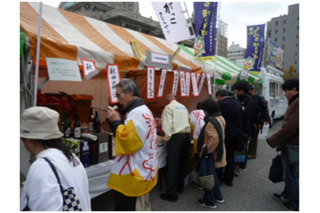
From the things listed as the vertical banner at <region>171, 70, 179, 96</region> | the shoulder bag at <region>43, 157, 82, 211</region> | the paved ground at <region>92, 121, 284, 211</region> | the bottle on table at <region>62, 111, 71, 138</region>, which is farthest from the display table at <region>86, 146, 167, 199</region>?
the vertical banner at <region>171, 70, 179, 96</region>

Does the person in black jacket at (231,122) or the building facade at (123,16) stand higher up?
the building facade at (123,16)

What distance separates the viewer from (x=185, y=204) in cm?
299

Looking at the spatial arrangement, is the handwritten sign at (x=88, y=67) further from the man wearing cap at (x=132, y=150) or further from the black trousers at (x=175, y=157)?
the black trousers at (x=175, y=157)

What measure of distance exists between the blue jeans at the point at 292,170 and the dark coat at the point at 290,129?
9cm

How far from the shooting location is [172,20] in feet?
11.8

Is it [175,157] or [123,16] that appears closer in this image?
[175,157]

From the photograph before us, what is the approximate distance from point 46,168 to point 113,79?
158cm

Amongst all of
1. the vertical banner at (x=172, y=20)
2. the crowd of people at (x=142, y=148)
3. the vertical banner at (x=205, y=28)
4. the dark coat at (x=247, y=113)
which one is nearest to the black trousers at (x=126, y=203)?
the crowd of people at (x=142, y=148)

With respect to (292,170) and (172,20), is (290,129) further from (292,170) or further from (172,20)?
(172,20)

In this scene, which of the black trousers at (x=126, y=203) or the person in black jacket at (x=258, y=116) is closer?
the black trousers at (x=126, y=203)

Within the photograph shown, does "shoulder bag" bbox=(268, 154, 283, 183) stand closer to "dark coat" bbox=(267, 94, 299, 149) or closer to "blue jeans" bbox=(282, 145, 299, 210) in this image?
"blue jeans" bbox=(282, 145, 299, 210)

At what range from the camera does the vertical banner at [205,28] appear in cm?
437

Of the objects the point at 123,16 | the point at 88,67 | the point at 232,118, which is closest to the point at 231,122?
the point at 232,118

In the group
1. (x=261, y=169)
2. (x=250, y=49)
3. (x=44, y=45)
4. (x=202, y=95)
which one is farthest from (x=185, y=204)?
(x=250, y=49)
